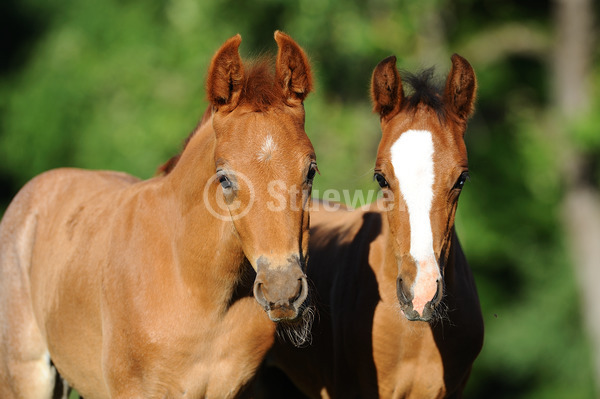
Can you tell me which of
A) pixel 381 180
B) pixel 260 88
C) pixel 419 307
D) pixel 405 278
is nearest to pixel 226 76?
pixel 260 88

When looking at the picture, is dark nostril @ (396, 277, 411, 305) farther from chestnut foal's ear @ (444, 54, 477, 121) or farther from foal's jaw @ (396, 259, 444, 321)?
chestnut foal's ear @ (444, 54, 477, 121)

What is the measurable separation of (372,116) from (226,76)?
8886mm

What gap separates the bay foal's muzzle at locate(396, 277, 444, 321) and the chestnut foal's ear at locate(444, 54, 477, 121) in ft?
3.70

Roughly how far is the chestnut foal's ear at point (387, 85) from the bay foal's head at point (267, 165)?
634 millimetres

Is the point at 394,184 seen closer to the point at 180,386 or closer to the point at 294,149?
the point at 294,149

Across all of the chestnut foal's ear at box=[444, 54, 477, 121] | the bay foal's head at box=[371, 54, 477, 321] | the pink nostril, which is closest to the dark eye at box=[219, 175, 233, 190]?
the pink nostril

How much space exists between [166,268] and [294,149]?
37.2 inches

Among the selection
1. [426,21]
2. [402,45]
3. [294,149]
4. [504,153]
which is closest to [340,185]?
[402,45]

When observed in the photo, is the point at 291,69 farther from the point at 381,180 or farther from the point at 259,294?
the point at 259,294

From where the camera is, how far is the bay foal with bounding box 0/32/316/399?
3.68m

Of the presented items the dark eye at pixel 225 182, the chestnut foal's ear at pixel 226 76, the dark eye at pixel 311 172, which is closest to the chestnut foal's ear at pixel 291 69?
the chestnut foal's ear at pixel 226 76

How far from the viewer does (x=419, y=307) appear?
391cm

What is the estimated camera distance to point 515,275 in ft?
50.2

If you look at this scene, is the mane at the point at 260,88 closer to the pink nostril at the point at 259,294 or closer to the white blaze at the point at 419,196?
the white blaze at the point at 419,196
